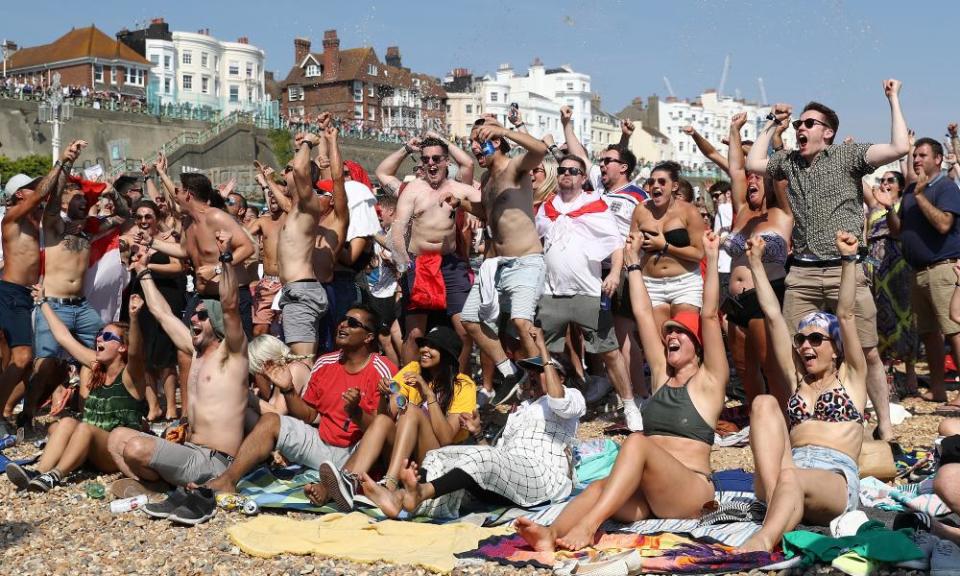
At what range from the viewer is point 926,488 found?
Answer: 6.00m

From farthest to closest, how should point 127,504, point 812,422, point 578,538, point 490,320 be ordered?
1. point 490,320
2. point 127,504
3. point 812,422
4. point 578,538

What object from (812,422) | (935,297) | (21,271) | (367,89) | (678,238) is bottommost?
(812,422)

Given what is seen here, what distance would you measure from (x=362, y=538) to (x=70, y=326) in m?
4.52

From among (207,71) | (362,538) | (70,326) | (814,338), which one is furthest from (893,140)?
(207,71)

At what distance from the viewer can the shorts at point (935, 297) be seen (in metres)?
Result: 9.22

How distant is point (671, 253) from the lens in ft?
28.0

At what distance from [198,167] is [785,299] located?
154 ft

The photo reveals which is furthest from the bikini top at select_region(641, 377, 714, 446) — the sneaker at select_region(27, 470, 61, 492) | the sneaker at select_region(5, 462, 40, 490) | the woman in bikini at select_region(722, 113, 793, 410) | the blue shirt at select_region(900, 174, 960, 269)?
the blue shirt at select_region(900, 174, 960, 269)

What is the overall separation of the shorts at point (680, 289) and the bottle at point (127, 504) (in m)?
3.95

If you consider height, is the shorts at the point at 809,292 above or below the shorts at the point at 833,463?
above

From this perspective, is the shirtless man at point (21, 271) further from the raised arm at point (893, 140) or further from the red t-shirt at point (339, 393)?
the raised arm at point (893, 140)

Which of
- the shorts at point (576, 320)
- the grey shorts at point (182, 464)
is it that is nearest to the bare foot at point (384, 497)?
the grey shorts at point (182, 464)

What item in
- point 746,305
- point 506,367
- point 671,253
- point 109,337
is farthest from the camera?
point 506,367

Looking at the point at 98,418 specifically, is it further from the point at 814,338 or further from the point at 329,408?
the point at 814,338
